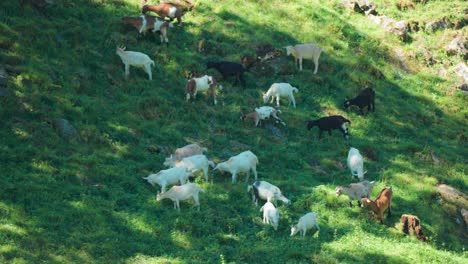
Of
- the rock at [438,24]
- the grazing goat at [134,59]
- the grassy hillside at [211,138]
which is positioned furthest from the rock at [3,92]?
the rock at [438,24]

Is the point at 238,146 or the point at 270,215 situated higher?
the point at 270,215

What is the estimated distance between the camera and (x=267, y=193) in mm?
17609

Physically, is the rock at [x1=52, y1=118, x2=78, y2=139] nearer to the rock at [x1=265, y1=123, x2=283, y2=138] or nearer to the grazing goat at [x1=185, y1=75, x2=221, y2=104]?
the grazing goat at [x1=185, y1=75, x2=221, y2=104]

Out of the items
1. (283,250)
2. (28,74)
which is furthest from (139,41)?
(283,250)

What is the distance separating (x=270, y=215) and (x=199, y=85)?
26.6ft

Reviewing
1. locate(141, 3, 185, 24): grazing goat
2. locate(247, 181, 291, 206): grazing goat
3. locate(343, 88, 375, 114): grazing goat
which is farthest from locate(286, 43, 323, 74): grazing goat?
locate(247, 181, 291, 206): grazing goat

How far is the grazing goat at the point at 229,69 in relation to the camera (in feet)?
82.2

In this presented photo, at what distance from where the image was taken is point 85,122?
20.5 meters

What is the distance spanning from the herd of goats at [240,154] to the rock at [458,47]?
805cm

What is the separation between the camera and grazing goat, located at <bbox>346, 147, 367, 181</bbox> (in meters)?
20.4

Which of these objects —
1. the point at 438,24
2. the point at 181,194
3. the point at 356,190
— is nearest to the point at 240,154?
the point at 181,194

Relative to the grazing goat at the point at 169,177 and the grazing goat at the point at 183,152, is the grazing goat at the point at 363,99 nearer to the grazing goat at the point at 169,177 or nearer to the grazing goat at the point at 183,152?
the grazing goat at the point at 183,152

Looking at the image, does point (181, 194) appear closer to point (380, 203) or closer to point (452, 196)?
point (380, 203)

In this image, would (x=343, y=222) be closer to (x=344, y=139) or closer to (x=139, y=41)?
(x=344, y=139)
